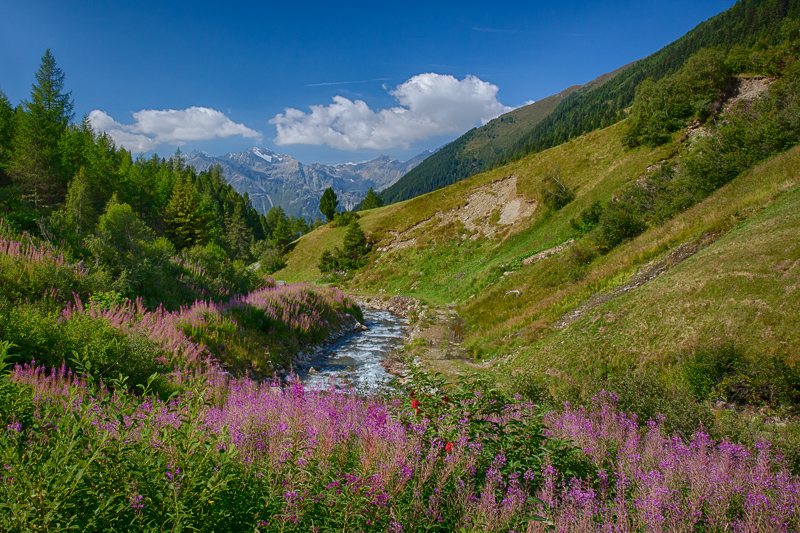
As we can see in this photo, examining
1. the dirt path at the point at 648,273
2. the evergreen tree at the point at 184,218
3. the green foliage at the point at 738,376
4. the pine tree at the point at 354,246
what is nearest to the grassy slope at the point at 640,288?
the green foliage at the point at 738,376

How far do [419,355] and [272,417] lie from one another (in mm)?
11121

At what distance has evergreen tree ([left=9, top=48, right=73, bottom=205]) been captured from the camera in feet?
131

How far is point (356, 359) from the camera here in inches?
548

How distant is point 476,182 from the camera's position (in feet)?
155

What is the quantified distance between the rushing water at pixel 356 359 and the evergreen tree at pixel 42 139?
1756 inches

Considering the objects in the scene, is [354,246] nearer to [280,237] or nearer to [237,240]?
[280,237]

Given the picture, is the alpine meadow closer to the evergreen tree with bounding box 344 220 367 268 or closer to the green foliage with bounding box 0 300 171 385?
the green foliage with bounding box 0 300 171 385

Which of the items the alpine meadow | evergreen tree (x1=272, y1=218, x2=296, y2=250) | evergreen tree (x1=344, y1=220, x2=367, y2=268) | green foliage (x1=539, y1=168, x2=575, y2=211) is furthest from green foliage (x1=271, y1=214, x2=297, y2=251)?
green foliage (x1=539, y1=168, x2=575, y2=211)

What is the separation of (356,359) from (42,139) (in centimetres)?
5396

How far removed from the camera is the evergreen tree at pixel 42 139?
40.0m

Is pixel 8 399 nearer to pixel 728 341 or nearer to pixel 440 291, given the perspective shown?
→ pixel 728 341

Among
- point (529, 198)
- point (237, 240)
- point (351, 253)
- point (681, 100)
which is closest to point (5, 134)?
point (237, 240)

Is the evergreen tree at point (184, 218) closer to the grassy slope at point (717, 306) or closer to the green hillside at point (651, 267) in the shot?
the green hillside at point (651, 267)

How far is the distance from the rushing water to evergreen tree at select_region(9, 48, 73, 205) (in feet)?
146
